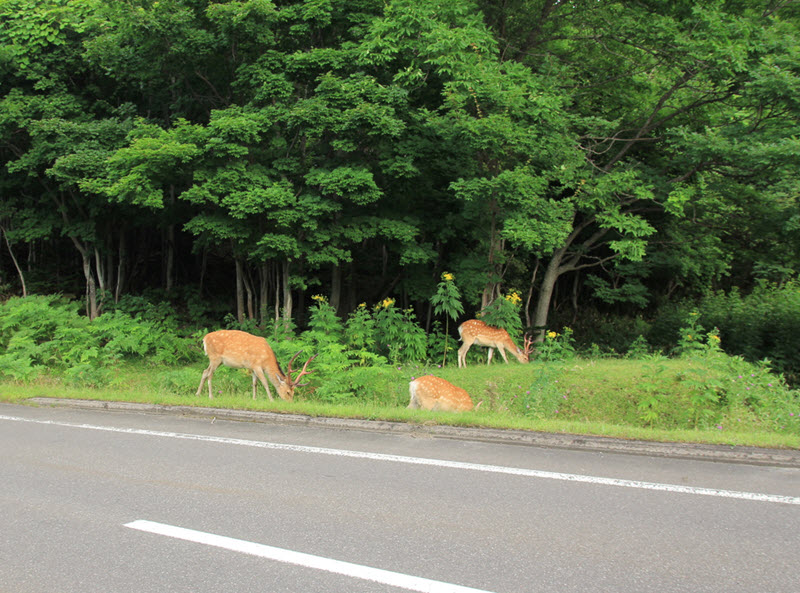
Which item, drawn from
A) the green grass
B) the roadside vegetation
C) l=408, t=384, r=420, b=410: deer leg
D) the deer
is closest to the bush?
the roadside vegetation

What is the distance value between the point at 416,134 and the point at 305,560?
11.4 metres

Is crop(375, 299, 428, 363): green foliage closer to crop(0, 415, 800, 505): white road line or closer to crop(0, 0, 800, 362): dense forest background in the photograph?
crop(0, 0, 800, 362): dense forest background

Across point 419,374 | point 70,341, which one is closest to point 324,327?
point 419,374

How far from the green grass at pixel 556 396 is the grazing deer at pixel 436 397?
337mm

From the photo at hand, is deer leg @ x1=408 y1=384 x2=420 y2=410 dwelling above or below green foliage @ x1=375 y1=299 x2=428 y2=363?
below

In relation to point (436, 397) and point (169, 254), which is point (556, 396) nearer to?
point (436, 397)

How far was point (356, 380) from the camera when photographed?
10109 millimetres

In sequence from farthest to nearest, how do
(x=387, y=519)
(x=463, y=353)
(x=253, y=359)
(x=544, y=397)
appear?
(x=463, y=353)
(x=253, y=359)
(x=544, y=397)
(x=387, y=519)

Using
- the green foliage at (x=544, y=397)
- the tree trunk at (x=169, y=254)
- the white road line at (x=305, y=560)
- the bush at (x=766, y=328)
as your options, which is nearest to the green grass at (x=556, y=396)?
the green foliage at (x=544, y=397)

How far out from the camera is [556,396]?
9.69m

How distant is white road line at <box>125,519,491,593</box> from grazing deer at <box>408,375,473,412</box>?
4.74 meters

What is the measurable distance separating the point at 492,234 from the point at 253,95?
6.50 meters

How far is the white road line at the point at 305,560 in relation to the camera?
3379 mm

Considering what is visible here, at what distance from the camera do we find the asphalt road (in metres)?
3.51
